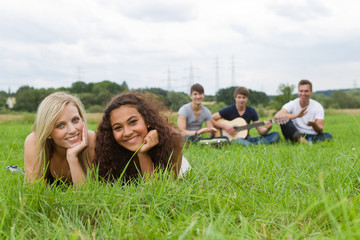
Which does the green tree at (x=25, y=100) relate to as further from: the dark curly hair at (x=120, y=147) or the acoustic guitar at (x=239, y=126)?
the dark curly hair at (x=120, y=147)

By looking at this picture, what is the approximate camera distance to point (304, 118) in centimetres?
718

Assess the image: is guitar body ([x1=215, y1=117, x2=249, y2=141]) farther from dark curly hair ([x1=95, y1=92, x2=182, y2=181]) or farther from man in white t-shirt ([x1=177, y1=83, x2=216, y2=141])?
dark curly hair ([x1=95, y1=92, x2=182, y2=181])

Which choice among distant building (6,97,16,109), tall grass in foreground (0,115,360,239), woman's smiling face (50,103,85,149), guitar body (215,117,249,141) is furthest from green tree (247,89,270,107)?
tall grass in foreground (0,115,360,239)

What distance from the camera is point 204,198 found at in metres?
1.92

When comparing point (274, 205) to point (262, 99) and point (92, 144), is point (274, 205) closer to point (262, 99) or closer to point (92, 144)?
point (92, 144)

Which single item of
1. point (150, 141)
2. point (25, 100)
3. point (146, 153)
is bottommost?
point (146, 153)

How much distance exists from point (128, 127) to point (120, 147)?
323 mm

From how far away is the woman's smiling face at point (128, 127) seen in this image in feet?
9.23

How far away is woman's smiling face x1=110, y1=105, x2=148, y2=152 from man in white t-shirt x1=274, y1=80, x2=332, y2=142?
4.65 metres

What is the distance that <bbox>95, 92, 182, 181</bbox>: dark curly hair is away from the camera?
2896 mm

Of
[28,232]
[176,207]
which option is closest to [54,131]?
[28,232]

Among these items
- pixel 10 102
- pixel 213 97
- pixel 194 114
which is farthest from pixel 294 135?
pixel 10 102

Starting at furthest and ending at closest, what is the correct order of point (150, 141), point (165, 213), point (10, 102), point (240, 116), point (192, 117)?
point (10, 102) → point (240, 116) → point (192, 117) → point (150, 141) → point (165, 213)

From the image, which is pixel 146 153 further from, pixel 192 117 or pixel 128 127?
pixel 192 117
